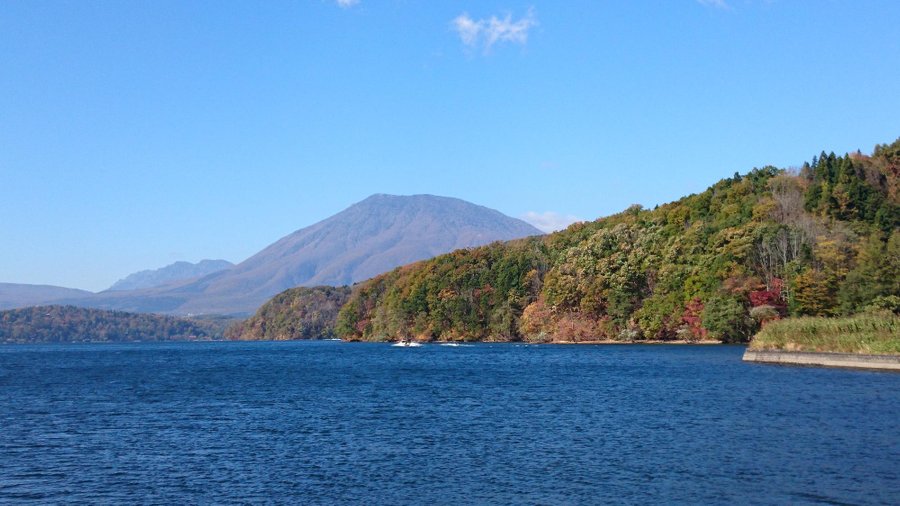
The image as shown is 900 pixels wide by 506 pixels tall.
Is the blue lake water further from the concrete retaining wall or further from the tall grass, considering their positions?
the tall grass

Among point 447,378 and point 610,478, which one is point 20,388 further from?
point 610,478

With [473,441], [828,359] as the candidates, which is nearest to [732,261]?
[828,359]

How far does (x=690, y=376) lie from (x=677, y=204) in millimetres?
96190

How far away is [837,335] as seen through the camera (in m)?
80.4

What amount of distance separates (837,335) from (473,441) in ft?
181

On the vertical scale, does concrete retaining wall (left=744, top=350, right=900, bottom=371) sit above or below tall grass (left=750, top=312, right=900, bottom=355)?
below

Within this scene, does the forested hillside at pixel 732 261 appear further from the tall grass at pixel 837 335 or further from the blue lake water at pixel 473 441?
the blue lake water at pixel 473 441

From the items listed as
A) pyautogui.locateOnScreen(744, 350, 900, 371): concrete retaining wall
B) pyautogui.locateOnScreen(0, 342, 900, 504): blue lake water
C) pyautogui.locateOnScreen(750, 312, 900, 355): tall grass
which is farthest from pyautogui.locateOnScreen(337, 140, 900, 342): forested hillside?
pyautogui.locateOnScreen(0, 342, 900, 504): blue lake water

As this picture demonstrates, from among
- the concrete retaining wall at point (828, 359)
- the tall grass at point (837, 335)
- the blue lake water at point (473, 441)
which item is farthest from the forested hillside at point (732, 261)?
the blue lake water at point (473, 441)

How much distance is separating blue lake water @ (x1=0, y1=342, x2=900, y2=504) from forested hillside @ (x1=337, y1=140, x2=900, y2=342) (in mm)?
43503

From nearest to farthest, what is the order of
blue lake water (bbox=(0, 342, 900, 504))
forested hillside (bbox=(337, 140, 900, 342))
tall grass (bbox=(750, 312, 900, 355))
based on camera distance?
blue lake water (bbox=(0, 342, 900, 504)), tall grass (bbox=(750, 312, 900, 355)), forested hillside (bbox=(337, 140, 900, 342))

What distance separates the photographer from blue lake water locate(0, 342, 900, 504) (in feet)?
97.2

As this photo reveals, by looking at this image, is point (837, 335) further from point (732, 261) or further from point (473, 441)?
point (473, 441)

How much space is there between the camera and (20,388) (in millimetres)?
78938
